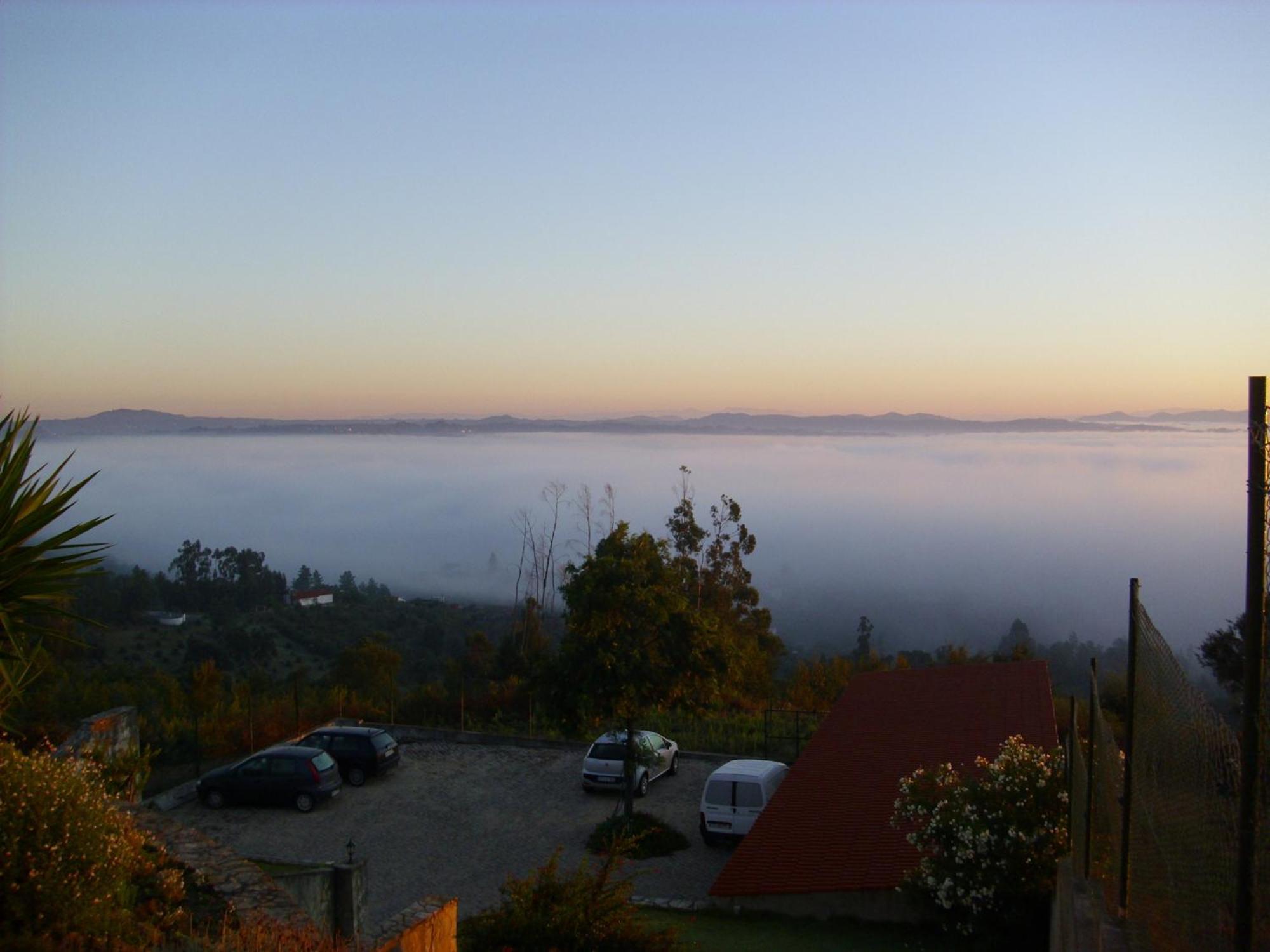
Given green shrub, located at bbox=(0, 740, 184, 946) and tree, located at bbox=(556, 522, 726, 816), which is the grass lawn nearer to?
tree, located at bbox=(556, 522, 726, 816)

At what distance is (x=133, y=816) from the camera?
9.99m

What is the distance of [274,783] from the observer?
19.6m

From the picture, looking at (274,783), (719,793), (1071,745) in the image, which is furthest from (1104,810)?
(274,783)

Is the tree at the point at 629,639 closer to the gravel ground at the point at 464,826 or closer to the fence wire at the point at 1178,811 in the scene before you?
the gravel ground at the point at 464,826

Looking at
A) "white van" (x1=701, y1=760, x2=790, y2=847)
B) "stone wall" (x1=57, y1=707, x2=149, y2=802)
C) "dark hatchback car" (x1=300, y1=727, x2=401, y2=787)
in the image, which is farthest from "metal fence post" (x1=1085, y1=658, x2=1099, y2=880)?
"dark hatchback car" (x1=300, y1=727, x2=401, y2=787)

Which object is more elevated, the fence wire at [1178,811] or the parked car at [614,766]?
the fence wire at [1178,811]

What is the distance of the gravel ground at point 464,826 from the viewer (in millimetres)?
15984

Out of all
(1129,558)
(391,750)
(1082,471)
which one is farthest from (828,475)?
(391,750)

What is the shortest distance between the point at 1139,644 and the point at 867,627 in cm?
5491

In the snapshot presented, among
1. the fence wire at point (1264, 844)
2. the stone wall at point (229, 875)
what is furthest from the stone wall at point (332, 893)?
the fence wire at point (1264, 844)

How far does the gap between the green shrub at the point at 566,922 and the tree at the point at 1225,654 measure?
491 inches

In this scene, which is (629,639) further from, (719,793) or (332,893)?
(332,893)

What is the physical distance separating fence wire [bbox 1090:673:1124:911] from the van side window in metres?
9.70

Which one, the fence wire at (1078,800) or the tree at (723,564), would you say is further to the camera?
the tree at (723,564)
